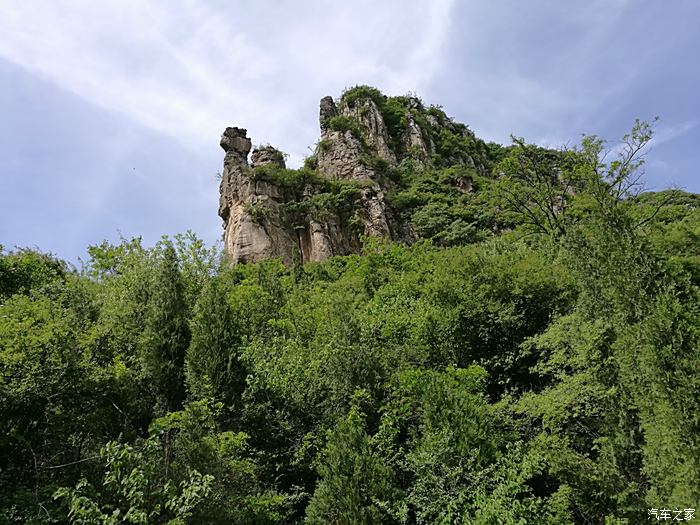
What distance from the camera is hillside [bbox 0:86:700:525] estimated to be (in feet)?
24.1

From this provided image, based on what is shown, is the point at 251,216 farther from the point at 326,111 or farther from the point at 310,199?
the point at 326,111

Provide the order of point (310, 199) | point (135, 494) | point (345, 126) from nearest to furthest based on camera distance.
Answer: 1. point (135, 494)
2. point (310, 199)
3. point (345, 126)

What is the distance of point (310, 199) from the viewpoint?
33062 mm

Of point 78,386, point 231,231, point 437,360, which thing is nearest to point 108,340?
point 78,386

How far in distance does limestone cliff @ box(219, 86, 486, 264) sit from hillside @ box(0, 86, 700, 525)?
404 inches

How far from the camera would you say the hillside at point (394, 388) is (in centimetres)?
734

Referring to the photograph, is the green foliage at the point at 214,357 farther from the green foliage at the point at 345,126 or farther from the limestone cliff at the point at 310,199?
the green foliage at the point at 345,126

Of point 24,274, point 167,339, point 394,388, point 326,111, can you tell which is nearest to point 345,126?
point 326,111

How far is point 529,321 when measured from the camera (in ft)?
46.6

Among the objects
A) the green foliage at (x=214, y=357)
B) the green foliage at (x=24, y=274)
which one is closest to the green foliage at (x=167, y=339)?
the green foliage at (x=214, y=357)

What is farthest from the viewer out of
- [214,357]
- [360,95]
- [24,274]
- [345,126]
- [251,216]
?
[360,95]

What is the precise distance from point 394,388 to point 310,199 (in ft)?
76.0

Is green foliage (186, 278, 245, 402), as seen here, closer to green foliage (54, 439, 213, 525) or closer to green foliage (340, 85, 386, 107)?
green foliage (54, 439, 213, 525)

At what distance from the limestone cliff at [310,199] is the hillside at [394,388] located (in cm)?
1025
